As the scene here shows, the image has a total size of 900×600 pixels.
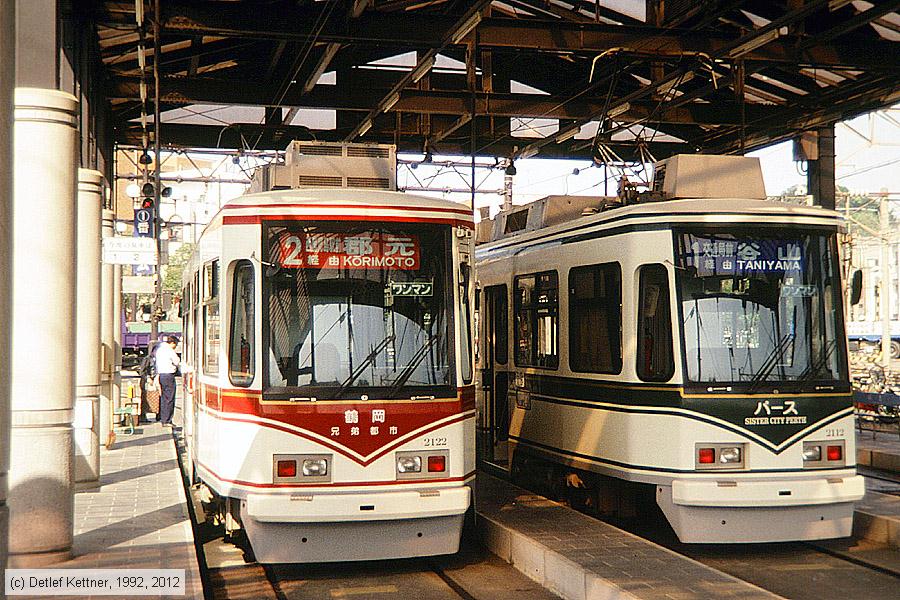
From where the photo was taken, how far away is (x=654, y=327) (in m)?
10.5

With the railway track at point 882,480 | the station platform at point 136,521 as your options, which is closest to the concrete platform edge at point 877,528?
the railway track at point 882,480

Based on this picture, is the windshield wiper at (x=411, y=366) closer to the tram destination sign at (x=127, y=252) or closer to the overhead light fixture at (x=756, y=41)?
the overhead light fixture at (x=756, y=41)

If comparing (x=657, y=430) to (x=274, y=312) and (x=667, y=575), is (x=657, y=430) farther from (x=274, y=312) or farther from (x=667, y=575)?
(x=274, y=312)

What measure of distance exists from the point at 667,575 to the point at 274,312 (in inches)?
143

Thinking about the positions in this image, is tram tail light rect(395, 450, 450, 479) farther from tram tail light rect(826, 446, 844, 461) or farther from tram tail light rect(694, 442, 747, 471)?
tram tail light rect(826, 446, 844, 461)

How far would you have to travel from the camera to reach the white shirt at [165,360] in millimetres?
22250

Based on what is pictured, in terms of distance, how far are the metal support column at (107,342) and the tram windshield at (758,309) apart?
30.5ft

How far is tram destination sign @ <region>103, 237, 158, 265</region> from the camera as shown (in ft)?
50.7

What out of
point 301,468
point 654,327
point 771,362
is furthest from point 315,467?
point 771,362

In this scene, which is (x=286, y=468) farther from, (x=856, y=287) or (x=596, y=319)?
(x=856, y=287)

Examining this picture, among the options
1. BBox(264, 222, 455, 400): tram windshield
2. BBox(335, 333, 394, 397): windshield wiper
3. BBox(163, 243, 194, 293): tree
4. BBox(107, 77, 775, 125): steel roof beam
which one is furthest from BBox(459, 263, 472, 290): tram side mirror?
BBox(163, 243, 194, 293): tree

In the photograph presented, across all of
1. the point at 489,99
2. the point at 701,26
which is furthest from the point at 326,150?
the point at 489,99

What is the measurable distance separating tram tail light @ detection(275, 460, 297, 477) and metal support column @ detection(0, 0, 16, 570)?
4.76 meters

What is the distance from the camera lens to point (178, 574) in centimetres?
837
